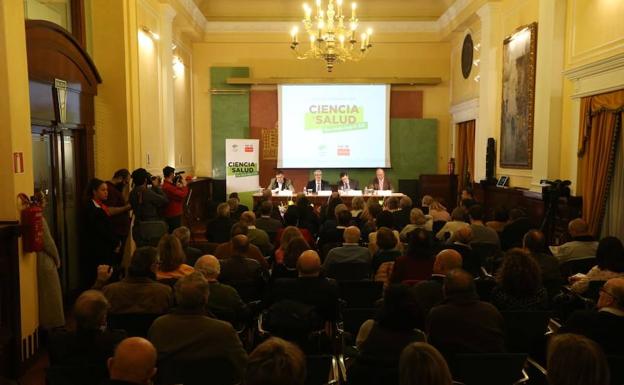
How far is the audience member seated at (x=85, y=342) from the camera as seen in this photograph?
2.58m

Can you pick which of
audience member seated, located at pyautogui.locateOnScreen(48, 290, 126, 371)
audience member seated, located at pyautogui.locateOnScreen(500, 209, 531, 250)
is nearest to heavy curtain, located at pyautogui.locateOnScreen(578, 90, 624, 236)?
audience member seated, located at pyautogui.locateOnScreen(500, 209, 531, 250)

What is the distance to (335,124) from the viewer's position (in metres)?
12.4

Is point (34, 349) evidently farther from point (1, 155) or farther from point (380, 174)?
point (380, 174)

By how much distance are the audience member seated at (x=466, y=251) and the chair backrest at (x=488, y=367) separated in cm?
213

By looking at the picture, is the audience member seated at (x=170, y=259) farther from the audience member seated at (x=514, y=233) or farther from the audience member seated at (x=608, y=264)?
the audience member seated at (x=514, y=233)

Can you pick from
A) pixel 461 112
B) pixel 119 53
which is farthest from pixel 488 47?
pixel 119 53

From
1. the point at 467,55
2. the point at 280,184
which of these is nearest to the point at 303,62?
the point at 280,184

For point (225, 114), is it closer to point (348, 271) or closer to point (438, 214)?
point (438, 214)

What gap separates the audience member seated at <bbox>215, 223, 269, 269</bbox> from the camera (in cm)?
473

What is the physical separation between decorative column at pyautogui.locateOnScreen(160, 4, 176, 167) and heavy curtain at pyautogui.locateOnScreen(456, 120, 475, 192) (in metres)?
5.86

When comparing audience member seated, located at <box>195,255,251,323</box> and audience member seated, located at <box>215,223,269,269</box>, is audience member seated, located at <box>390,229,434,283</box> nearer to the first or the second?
audience member seated, located at <box>215,223,269,269</box>

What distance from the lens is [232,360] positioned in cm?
266

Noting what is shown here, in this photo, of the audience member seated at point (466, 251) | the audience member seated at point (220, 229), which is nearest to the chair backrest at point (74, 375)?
the audience member seated at point (466, 251)

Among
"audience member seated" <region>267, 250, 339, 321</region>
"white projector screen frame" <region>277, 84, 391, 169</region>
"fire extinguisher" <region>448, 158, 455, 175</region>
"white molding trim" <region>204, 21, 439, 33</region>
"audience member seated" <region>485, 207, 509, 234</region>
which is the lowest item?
"audience member seated" <region>267, 250, 339, 321</region>
